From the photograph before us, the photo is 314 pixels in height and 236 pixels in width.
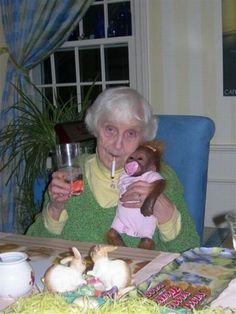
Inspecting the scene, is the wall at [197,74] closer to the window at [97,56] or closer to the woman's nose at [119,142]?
the window at [97,56]

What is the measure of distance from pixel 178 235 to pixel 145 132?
0.38 meters

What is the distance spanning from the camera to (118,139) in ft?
5.97

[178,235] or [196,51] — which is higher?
[196,51]

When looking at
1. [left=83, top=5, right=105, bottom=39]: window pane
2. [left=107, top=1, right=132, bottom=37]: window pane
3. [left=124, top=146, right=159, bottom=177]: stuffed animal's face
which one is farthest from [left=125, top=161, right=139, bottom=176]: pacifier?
[left=83, top=5, right=105, bottom=39]: window pane

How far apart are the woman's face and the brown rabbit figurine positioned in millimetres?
68

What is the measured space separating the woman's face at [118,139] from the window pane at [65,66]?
195 cm

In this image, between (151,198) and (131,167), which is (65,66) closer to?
(131,167)

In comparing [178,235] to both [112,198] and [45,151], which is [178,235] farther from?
[45,151]

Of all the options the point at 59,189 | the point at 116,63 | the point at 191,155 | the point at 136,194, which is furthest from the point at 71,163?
the point at 116,63

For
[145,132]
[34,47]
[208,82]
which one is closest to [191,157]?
[145,132]

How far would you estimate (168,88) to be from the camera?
331 centimetres

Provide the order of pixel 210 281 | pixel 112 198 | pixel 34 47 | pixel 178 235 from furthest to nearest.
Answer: pixel 34 47 → pixel 112 198 → pixel 178 235 → pixel 210 281

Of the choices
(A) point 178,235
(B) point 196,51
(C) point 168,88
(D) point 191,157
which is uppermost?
(B) point 196,51

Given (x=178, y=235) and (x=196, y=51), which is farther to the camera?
(x=196, y=51)
